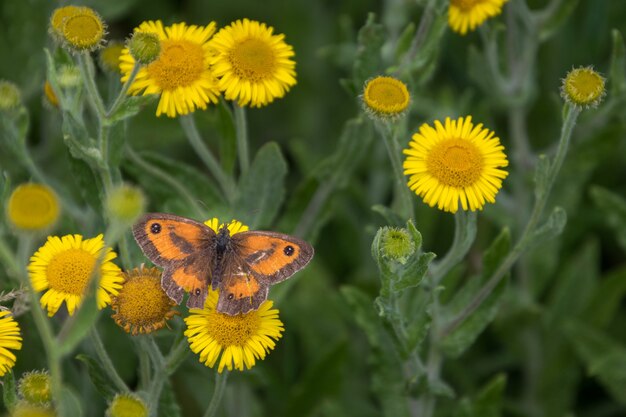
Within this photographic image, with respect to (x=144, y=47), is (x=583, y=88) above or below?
above

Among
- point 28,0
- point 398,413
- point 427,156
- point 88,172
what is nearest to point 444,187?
point 427,156

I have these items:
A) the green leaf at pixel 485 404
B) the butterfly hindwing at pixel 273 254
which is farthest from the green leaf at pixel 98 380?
the green leaf at pixel 485 404

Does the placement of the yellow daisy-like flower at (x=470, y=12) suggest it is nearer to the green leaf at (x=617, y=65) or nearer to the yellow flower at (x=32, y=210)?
the green leaf at (x=617, y=65)

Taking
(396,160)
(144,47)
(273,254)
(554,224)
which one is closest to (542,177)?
(554,224)

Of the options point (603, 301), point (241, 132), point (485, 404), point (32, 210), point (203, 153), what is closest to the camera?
point (32, 210)

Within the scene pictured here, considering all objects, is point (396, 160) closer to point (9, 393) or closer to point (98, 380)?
point (98, 380)

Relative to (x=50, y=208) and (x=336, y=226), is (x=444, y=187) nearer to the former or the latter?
(x=50, y=208)
